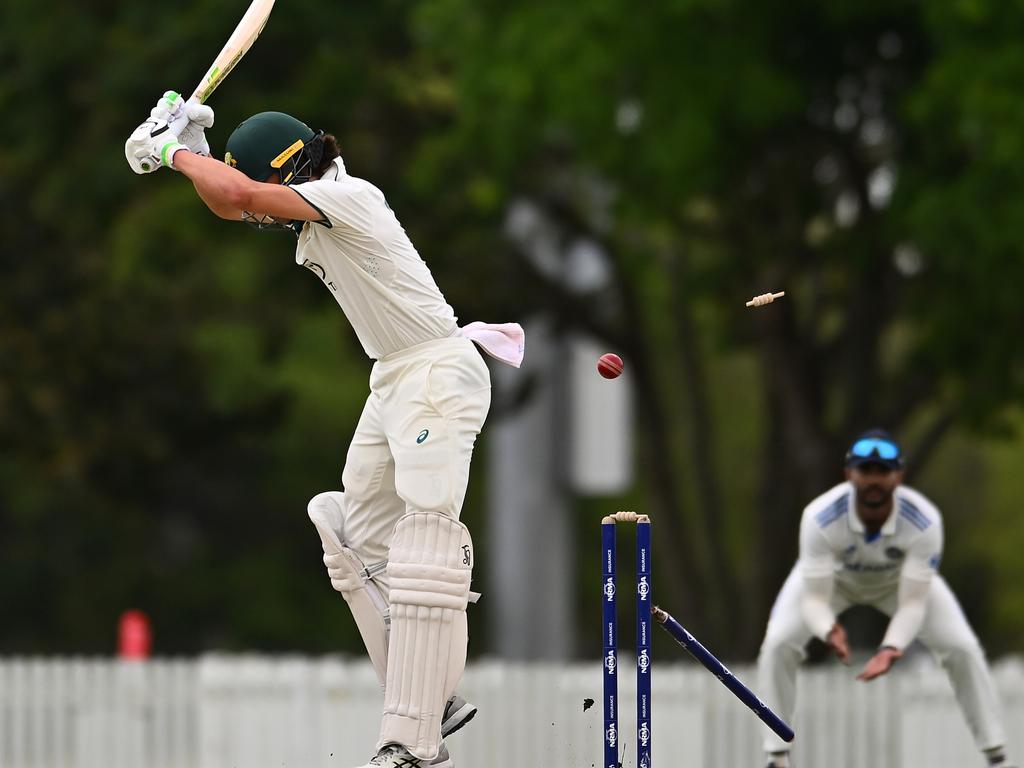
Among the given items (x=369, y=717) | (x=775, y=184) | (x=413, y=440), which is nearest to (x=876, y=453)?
(x=413, y=440)

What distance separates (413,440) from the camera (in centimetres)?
608

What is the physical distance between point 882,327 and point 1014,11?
14.0 feet

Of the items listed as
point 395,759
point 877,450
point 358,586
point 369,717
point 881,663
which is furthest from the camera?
point 369,717

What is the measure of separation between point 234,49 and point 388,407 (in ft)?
3.76

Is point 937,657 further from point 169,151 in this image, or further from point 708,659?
point 169,151

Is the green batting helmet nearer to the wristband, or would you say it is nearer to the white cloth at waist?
the wristband

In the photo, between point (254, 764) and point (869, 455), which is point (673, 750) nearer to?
point (254, 764)

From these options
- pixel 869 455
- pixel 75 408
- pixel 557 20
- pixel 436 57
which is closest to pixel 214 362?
pixel 75 408

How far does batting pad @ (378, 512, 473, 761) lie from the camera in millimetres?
5941

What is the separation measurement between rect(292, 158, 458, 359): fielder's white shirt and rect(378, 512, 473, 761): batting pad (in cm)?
56

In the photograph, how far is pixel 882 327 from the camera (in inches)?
659

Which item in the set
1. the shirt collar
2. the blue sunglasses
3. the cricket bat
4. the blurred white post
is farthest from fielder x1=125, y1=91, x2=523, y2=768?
the blurred white post

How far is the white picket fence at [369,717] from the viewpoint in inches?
486

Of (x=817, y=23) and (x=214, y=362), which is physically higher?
(x=214, y=362)
